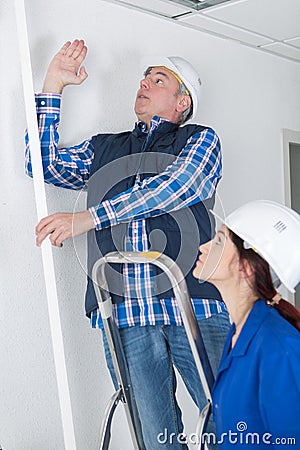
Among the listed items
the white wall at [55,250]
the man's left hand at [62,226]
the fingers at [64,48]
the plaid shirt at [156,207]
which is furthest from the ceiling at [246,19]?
the man's left hand at [62,226]

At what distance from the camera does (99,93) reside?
2.13 metres

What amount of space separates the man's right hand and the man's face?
16 cm

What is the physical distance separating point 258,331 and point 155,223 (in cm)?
38

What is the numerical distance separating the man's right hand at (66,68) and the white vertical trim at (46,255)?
0.28 feet

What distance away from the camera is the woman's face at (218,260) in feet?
5.13

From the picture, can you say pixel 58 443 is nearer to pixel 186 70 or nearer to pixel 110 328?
pixel 110 328

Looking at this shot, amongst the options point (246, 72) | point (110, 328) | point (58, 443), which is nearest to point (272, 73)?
point (246, 72)

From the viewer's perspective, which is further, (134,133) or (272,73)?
(272,73)

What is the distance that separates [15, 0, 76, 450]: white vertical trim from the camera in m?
1.86

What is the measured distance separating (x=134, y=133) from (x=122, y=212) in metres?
0.22

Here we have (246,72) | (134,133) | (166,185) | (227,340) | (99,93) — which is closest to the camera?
(227,340)

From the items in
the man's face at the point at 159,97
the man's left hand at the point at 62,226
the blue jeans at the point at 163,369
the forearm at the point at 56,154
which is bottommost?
the blue jeans at the point at 163,369

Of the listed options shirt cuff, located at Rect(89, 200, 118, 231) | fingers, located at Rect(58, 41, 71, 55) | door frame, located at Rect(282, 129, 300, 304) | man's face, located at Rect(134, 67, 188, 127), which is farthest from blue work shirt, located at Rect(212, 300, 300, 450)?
door frame, located at Rect(282, 129, 300, 304)

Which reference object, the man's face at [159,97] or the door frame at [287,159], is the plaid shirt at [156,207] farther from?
the door frame at [287,159]
